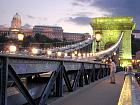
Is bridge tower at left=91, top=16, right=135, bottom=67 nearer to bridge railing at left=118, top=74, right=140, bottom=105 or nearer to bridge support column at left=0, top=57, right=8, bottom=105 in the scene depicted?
bridge railing at left=118, top=74, right=140, bottom=105

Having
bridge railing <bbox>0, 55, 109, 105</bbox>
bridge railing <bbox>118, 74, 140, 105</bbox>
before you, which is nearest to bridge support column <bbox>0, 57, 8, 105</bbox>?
bridge railing <bbox>0, 55, 109, 105</bbox>

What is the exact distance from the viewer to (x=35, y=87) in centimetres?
1219

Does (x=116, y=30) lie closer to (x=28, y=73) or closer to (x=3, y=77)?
(x=28, y=73)

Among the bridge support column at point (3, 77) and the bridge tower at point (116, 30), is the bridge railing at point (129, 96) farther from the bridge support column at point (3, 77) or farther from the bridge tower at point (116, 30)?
the bridge tower at point (116, 30)

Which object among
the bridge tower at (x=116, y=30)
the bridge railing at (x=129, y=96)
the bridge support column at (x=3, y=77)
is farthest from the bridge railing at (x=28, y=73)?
the bridge tower at (x=116, y=30)

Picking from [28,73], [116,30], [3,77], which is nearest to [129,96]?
[28,73]

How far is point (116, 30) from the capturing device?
112m

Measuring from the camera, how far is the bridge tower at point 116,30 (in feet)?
358

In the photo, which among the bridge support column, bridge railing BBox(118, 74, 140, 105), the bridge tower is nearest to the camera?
the bridge support column

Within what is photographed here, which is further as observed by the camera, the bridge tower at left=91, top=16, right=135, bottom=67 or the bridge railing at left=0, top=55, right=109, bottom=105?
the bridge tower at left=91, top=16, right=135, bottom=67

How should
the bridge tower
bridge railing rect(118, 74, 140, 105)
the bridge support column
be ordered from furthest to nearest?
the bridge tower, bridge railing rect(118, 74, 140, 105), the bridge support column

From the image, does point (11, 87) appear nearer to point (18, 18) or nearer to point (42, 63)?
point (42, 63)

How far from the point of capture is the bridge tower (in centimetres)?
10900

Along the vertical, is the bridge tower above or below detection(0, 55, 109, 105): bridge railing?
above
